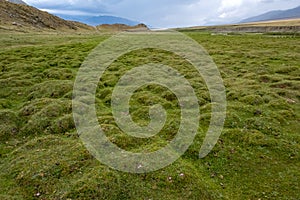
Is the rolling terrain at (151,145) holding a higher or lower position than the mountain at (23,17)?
lower

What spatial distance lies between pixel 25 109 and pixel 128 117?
288 inches

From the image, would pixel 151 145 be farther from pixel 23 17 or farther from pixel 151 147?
pixel 23 17

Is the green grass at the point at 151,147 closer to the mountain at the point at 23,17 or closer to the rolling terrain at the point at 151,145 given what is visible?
the rolling terrain at the point at 151,145

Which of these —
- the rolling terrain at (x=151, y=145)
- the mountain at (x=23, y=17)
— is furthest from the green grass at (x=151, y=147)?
the mountain at (x=23, y=17)

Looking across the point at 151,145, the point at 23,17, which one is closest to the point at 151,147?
the point at 151,145

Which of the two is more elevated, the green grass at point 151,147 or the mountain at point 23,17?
the mountain at point 23,17

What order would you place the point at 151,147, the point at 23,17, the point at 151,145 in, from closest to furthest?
the point at 151,147
the point at 151,145
the point at 23,17

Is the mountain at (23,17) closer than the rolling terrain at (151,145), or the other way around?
the rolling terrain at (151,145)

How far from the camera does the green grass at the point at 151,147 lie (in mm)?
10258

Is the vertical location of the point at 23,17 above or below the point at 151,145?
above

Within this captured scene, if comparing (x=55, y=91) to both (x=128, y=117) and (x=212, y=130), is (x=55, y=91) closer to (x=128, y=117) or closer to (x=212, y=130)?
(x=128, y=117)

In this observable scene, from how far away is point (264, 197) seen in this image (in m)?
10.2

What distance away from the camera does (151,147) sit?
1288 centimetres

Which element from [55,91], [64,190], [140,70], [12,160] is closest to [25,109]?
[55,91]
